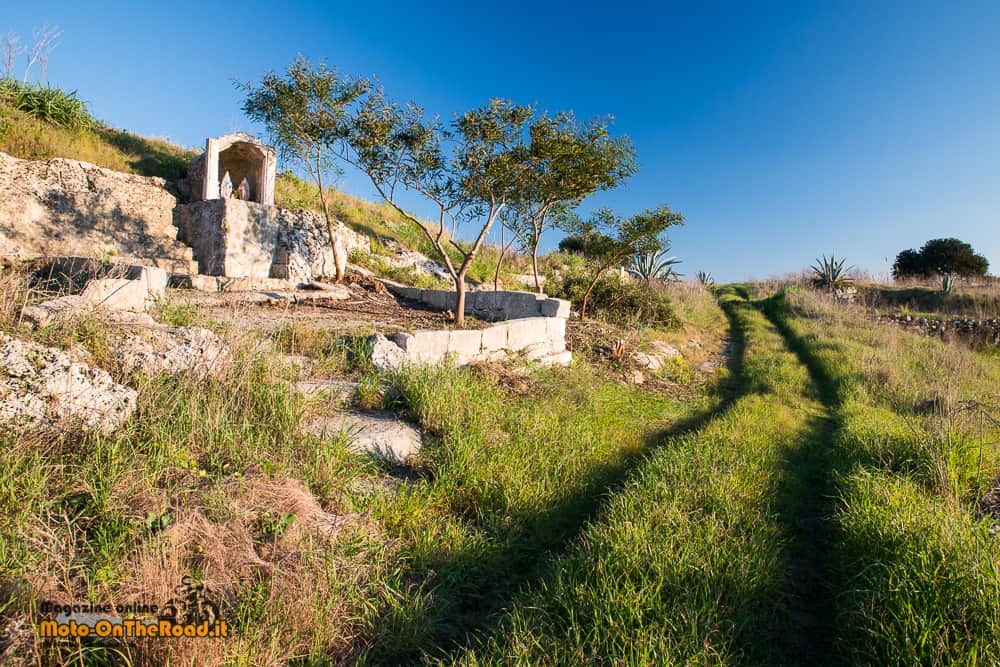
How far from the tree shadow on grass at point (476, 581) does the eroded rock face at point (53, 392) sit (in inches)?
75.5

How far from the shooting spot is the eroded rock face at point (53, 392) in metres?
2.29

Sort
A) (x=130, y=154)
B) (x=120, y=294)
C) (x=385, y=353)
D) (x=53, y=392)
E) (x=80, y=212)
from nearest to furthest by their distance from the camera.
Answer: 1. (x=53, y=392)
2. (x=120, y=294)
3. (x=385, y=353)
4. (x=80, y=212)
5. (x=130, y=154)

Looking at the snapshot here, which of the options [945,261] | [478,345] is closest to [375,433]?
[478,345]

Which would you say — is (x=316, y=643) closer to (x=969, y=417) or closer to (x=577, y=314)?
(x=969, y=417)

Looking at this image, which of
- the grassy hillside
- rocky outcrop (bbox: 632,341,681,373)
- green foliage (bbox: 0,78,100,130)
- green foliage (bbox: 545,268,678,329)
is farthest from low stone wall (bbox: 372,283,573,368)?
green foliage (bbox: 0,78,100,130)

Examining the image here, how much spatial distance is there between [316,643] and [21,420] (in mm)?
1926

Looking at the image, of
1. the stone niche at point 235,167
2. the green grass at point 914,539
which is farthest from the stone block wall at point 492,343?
the stone niche at point 235,167

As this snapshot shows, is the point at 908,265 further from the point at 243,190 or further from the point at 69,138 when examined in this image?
the point at 69,138

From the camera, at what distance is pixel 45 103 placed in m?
11.6

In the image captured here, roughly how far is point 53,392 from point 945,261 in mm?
35978

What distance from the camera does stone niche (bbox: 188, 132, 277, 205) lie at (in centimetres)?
1127

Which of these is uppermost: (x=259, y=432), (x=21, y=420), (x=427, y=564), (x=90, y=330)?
(x=90, y=330)

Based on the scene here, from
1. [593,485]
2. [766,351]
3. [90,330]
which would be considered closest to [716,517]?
[593,485]

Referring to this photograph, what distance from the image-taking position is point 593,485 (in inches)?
144
